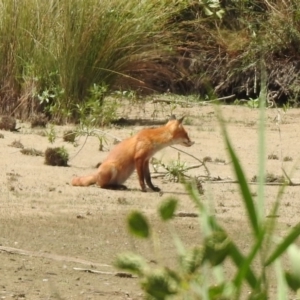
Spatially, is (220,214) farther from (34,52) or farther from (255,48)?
(255,48)

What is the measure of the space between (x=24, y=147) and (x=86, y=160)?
707 millimetres

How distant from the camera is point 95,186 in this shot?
8516mm

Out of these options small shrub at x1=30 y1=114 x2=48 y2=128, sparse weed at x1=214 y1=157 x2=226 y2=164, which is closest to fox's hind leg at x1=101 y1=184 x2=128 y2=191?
sparse weed at x1=214 y1=157 x2=226 y2=164

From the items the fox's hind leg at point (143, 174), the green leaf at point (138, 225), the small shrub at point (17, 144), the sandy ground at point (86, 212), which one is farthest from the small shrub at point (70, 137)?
the green leaf at point (138, 225)

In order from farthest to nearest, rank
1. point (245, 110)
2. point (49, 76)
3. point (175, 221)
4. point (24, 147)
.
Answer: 1. point (245, 110)
2. point (49, 76)
3. point (24, 147)
4. point (175, 221)

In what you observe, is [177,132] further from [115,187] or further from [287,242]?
[287,242]

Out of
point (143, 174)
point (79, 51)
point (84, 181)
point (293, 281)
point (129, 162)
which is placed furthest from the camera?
point (79, 51)

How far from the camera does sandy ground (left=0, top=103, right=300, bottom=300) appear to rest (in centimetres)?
540

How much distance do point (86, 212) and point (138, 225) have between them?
5.40 m

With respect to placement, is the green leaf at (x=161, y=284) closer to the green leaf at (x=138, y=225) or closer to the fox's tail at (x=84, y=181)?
the green leaf at (x=138, y=225)

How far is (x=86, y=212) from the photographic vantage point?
24.3 ft

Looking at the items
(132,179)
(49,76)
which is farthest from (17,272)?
(49,76)

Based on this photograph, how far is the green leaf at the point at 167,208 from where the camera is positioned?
2010 millimetres

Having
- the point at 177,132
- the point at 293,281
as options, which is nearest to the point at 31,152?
the point at 177,132
